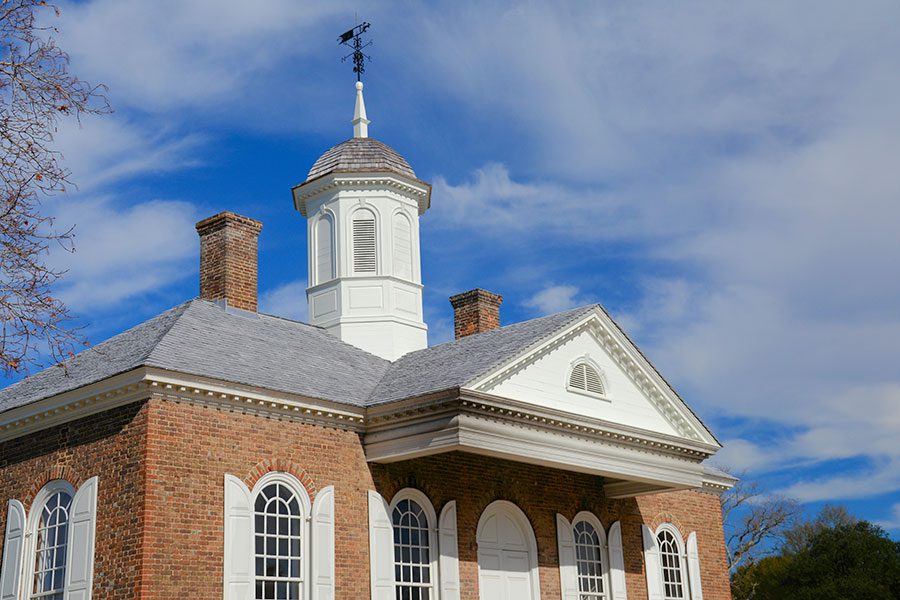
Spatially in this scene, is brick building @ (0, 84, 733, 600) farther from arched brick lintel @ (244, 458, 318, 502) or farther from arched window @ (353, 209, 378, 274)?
arched window @ (353, 209, 378, 274)

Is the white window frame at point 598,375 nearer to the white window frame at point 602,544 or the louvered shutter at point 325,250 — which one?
the white window frame at point 602,544

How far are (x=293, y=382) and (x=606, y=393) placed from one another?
6565 millimetres

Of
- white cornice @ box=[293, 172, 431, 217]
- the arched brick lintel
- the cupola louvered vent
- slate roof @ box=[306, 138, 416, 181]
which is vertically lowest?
the arched brick lintel

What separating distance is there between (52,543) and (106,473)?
1.87 meters

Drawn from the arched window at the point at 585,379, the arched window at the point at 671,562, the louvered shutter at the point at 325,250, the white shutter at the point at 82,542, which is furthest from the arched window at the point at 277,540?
the arched window at the point at 671,562

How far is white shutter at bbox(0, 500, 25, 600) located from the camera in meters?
17.4

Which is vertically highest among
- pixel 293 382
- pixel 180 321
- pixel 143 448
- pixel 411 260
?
pixel 411 260

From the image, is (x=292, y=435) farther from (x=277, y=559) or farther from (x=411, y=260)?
(x=411, y=260)

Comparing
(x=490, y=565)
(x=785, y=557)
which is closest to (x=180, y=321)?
(x=490, y=565)

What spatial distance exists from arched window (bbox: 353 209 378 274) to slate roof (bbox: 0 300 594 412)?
308 centimetres

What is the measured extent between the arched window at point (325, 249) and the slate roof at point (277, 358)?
3.18 metres

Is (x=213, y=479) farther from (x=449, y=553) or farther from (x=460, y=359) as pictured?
(x=460, y=359)

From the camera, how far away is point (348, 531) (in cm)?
1809

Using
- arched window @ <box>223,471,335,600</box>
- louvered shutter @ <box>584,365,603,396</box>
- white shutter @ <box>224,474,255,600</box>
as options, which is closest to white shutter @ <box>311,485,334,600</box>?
arched window @ <box>223,471,335,600</box>
